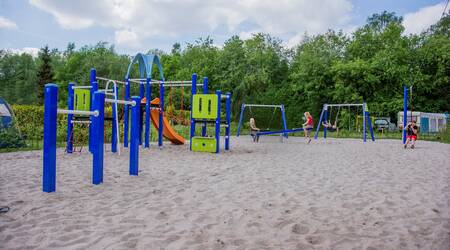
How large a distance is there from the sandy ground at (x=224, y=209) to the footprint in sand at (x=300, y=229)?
2cm

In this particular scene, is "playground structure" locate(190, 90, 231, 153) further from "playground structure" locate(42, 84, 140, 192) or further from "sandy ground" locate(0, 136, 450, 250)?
"playground structure" locate(42, 84, 140, 192)

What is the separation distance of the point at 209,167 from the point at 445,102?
23320mm

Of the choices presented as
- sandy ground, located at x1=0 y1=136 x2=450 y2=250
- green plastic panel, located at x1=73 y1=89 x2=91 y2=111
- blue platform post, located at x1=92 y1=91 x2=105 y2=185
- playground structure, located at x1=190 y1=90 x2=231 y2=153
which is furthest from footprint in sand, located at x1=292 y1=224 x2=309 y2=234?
green plastic panel, located at x1=73 y1=89 x2=91 y2=111

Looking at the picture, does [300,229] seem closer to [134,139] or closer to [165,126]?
[134,139]

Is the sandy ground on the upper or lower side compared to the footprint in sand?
upper

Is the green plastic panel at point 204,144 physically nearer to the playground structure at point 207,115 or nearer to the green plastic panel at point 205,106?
Answer: the playground structure at point 207,115

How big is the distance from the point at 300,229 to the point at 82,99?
6.83 metres

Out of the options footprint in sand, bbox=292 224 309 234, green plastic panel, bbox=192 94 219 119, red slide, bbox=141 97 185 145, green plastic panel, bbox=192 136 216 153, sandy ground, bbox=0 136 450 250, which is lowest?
footprint in sand, bbox=292 224 309 234

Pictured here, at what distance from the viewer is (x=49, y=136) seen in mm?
3812

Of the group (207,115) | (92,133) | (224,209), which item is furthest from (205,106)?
(224,209)

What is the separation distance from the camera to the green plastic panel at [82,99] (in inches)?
316

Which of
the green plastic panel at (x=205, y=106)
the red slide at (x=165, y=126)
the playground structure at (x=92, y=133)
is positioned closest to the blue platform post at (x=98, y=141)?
the playground structure at (x=92, y=133)

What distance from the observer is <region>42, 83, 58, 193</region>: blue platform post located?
381 cm

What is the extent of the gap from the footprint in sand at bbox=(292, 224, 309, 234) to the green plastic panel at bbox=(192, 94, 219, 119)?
5829 millimetres
